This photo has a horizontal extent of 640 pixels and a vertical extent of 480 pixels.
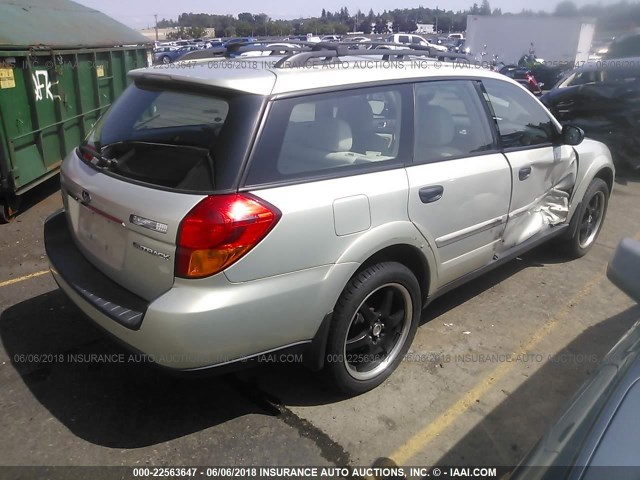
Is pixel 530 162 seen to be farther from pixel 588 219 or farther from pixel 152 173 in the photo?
pixel 152 173

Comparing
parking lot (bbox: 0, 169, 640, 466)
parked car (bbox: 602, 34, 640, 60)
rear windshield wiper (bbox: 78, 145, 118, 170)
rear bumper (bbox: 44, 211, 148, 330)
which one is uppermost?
parked car (bbox: 602, 34, 640, 60)

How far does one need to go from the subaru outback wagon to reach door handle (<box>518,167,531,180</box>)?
0.57 feet

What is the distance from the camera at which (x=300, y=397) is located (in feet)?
9.80

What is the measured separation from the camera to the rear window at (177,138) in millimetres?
2361

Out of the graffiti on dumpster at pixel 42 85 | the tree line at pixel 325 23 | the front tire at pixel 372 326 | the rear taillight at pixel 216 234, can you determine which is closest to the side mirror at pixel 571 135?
the front tire at pixel 372 326

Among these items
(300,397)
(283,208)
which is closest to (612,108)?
(300,397)

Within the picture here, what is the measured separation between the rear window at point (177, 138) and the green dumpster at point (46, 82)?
3.40 metres

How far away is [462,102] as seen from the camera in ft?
11.5

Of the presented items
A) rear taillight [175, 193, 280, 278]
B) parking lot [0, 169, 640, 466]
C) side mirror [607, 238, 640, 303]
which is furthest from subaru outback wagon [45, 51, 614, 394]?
side mirror [607, 238, 640, 303]

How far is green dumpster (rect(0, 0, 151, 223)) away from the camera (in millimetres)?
5707

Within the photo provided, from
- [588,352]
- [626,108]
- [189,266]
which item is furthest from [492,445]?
[626,108]

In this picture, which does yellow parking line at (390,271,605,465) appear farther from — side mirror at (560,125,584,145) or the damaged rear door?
side mirror at (560,125,584,145)

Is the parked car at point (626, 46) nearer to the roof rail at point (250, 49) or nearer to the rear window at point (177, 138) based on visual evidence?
the roof rail at point (250, 49)

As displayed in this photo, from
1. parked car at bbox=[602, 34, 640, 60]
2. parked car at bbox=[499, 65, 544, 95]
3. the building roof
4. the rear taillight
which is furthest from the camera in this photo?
parked car at bbox=[499, 65, 544, 95]
